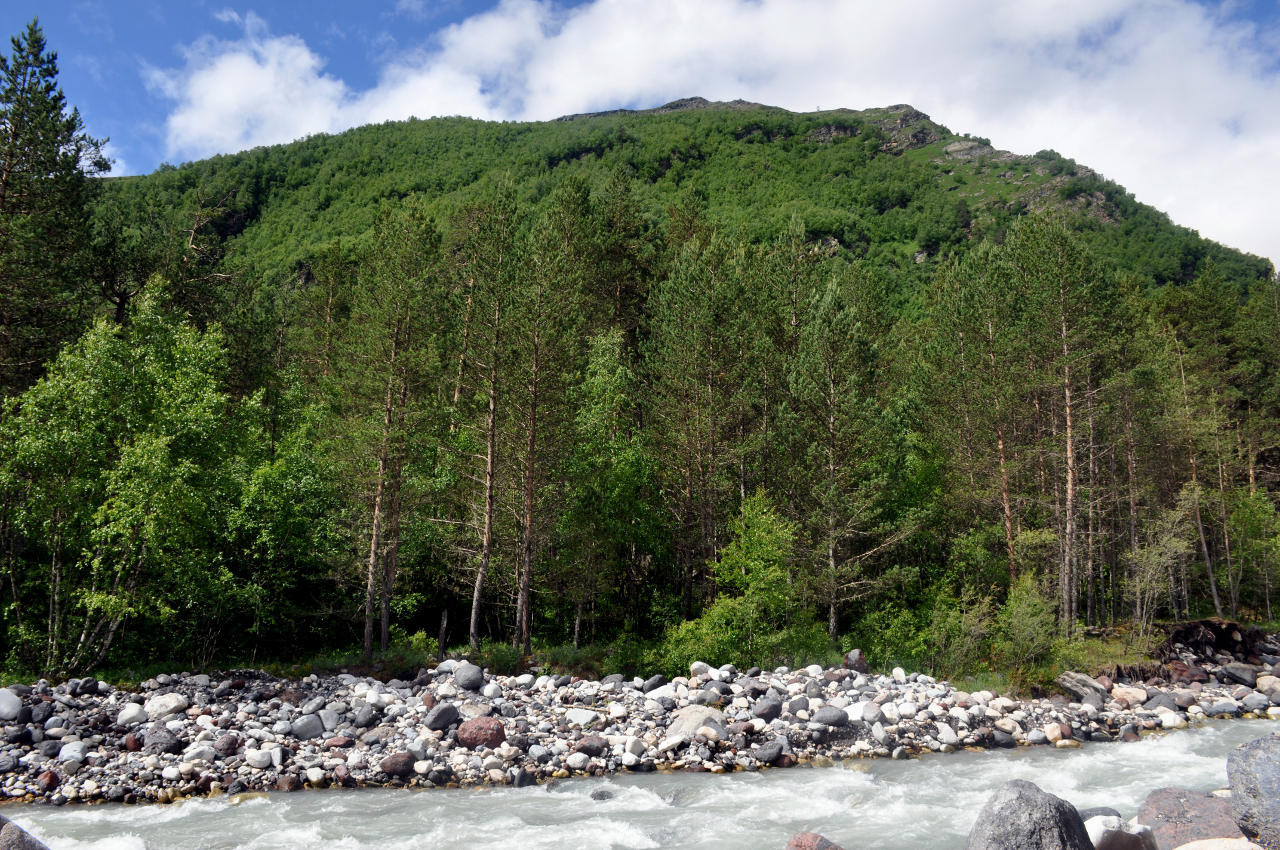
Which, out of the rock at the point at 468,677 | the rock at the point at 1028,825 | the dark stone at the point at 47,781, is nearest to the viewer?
the rock at the point at 1028,825

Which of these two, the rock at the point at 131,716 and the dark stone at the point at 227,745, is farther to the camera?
the rock at the point at 131,716

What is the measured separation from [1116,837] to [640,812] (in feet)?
23.5

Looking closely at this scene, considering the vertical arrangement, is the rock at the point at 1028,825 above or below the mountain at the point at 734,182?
below

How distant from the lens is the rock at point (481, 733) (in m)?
15.8

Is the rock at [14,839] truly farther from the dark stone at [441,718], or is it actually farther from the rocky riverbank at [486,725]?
the dark stone at [441,718]

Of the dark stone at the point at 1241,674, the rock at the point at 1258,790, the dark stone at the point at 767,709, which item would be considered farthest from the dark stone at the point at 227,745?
the dark stone at the point at 1241,674

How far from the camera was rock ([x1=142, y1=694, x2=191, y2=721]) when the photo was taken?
629 inches

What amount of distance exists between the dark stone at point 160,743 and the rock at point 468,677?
262 inches

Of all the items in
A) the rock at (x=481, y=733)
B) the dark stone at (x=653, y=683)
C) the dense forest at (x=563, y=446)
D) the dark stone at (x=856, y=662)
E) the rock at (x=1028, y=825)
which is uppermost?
the dense forest at (x=563, y=446)

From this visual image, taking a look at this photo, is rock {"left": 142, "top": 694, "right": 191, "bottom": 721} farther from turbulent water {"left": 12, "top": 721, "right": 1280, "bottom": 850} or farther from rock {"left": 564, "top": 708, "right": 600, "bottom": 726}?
rock {"left": 564, "top": 708, "right": 600, "bottom": 726}

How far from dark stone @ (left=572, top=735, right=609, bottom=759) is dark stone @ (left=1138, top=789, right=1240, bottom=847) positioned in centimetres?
974

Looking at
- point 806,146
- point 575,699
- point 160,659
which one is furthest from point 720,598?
point 806,146

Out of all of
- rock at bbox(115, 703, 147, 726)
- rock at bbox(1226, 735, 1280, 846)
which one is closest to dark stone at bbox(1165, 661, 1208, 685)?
rock at bbox(1226, 735, 1280, 846)

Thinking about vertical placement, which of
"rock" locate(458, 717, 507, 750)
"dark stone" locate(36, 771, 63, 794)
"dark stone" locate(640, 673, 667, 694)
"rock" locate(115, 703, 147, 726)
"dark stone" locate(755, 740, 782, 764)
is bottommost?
"dark stone" locate(755, 740, 782, 764)
